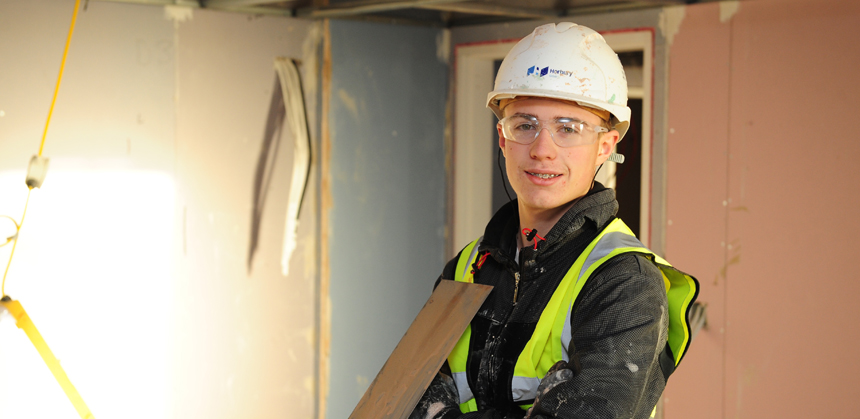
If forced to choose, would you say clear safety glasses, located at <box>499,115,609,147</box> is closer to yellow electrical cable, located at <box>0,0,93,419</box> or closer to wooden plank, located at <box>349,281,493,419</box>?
wooden plank, located at <box>349,281,493,419</box>

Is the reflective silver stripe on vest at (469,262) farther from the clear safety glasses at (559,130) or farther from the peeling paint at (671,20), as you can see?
the peeling paint at (671,20)

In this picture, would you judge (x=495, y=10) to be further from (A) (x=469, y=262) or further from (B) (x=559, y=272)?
(B) (x=559, y=272)

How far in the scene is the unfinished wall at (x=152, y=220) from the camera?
258cm

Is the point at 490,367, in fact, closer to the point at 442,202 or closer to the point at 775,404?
the point at 775,404

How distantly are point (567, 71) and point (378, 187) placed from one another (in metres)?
2.11

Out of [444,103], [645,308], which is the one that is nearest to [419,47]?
[444,103]

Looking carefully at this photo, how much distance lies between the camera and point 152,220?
286cm

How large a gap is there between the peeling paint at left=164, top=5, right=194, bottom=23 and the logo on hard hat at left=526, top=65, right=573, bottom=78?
6.12 feet

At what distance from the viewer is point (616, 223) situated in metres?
1.41

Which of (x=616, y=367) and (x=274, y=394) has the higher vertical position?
(x=616, y=367)

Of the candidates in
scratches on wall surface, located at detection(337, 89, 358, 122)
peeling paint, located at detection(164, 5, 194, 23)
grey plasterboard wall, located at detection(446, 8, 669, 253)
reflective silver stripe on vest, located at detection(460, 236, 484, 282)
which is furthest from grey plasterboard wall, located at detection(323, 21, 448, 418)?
reflective silver stripe on vest, located at detection(460, 236, 484, 282)

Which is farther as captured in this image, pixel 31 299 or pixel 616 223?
pixel 31 299

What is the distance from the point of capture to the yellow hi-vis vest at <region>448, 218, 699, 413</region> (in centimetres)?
127

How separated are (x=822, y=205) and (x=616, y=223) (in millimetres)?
1463
